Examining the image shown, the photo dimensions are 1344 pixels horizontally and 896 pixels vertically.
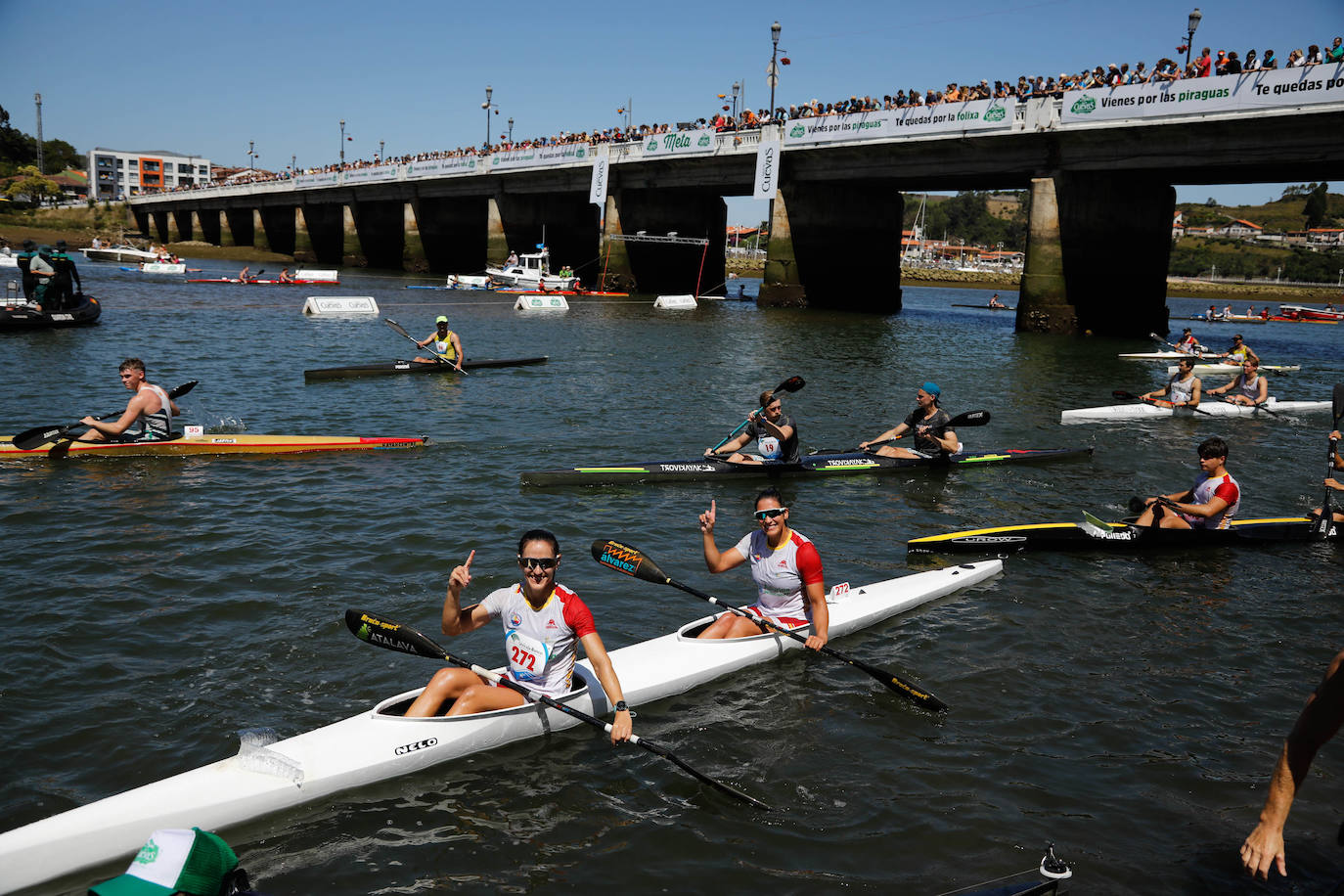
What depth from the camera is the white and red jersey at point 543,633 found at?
632 cm

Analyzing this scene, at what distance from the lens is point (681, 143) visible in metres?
46.3

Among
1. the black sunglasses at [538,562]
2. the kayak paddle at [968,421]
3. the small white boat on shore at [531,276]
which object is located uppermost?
the small white boat on shore at [531,276]

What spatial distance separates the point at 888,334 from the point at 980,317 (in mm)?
17023

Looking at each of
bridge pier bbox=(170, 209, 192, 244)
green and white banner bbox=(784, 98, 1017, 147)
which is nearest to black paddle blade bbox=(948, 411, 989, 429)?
green and white banner bbox=(784, 98, 1017, 147)

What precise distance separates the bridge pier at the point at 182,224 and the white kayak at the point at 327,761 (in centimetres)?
11124

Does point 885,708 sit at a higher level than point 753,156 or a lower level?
lower

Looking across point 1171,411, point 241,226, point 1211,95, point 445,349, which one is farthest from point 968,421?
point 241,226

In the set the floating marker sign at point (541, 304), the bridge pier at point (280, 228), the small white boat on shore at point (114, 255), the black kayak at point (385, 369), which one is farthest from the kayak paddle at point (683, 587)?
the bridge pier at point (280, 228)

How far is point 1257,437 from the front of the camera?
62.7 feet

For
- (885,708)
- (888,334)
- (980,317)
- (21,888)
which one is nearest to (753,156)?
(888,334)

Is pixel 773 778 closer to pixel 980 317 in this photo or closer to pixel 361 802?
pixel 361 802

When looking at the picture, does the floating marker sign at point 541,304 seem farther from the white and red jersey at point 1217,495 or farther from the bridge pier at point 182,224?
the bridge pier at point 182,224

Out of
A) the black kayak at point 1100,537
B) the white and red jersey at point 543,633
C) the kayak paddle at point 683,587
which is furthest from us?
the black kayak at point 1100,537

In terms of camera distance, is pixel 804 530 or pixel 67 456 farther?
pixel 67 456
